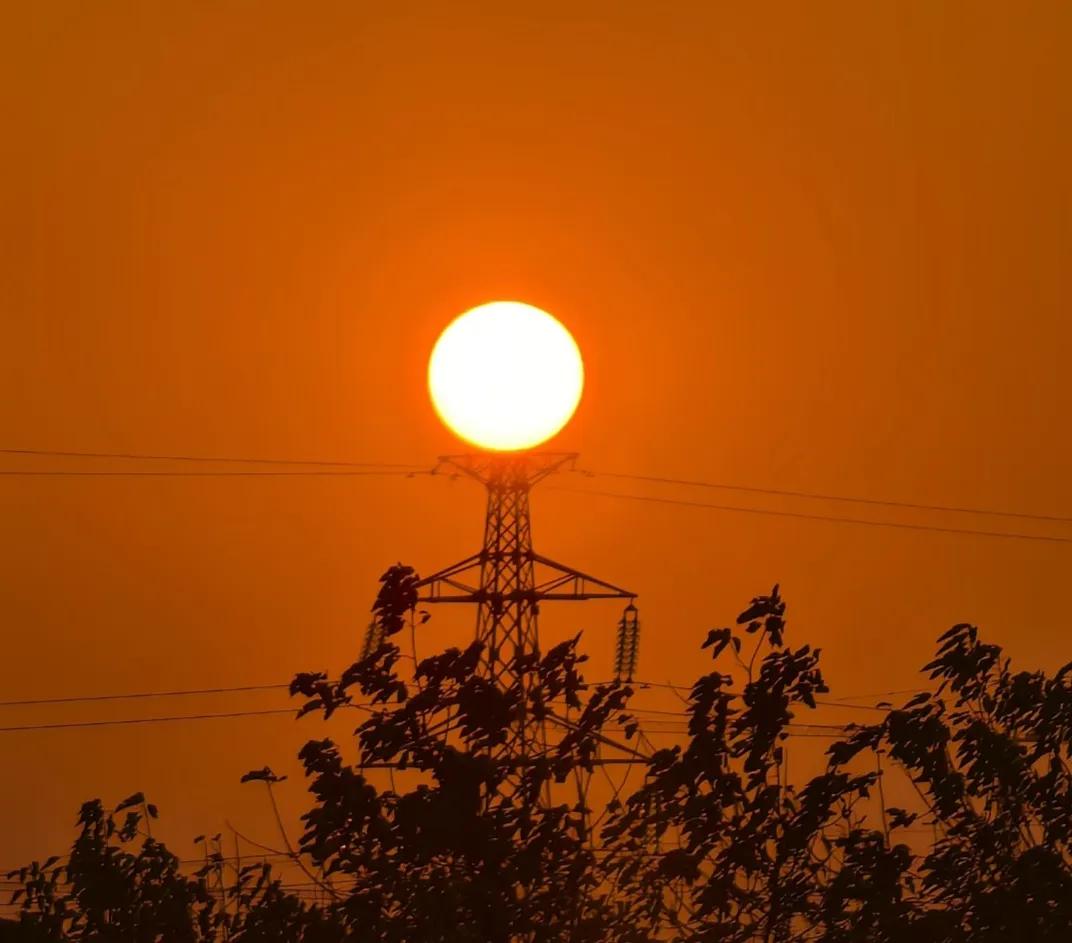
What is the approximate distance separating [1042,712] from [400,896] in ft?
10.6

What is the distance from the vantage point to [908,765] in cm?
558

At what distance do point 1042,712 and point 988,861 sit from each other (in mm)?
779

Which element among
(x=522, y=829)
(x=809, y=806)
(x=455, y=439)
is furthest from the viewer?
(x=455, y=439)

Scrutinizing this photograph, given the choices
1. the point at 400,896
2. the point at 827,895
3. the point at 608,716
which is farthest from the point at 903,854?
the point at 400,896

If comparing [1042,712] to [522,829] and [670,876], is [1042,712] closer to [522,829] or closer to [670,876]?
[670,876]

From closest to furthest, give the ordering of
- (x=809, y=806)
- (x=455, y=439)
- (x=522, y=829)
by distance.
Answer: (x=522, y=829) < (x=809, y=806) < (x=455, y=439)

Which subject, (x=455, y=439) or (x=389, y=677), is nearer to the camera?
(x=389, y=677)

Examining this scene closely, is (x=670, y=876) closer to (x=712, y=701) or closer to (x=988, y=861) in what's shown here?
(x=712, y=701)

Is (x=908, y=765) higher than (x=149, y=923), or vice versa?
(x=908, y=765)

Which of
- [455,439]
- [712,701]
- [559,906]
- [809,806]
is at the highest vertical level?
[455,439]

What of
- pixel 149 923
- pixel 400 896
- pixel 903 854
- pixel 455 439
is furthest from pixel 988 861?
pixel 455 439

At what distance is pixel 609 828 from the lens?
18.2 ft

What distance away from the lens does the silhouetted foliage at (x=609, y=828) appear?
5.07m

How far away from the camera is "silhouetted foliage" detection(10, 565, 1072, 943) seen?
5.07m
